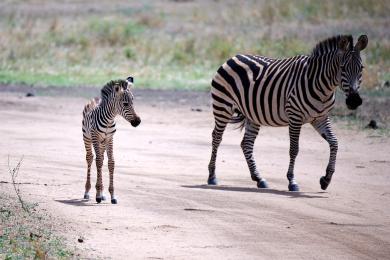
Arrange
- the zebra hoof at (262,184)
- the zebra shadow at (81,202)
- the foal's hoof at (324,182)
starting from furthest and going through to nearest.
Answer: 1. the zebra hoof at (262,184)
2. the foal's hoof at (324,182)
3. the zebra shadow at (81,202)

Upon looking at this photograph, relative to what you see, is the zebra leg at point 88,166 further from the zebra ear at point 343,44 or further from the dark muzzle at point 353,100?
the zebra ear at point 343,44

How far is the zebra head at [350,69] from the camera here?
12.4 meters

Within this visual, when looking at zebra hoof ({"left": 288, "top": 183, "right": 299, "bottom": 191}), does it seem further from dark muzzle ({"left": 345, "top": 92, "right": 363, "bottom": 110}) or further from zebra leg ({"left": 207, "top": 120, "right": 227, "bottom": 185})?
dark muzzle ({"left": 345, "top": 92, "right": 363, "bottom": 110})

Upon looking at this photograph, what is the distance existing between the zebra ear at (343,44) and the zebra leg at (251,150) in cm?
172

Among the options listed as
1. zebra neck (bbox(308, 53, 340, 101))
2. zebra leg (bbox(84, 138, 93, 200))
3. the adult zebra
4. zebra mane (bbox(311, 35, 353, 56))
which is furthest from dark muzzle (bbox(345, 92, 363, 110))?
zebra leg (bbox(84, 138, 93, 200))

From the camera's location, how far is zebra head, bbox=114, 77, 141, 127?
35.3ft

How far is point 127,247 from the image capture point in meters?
8.95

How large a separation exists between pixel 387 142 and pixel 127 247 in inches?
318

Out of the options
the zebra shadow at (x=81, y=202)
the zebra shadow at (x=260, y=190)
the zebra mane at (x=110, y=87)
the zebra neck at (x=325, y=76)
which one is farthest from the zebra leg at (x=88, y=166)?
the zebra neck at (x=325, y=76)

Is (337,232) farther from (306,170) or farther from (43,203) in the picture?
(306,170)

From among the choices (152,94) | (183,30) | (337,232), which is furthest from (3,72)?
(337,232)

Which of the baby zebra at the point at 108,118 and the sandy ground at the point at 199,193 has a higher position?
the baby zebra at the point at 108,118

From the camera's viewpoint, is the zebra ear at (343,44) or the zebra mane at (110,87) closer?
the zebra mane at (110,87)

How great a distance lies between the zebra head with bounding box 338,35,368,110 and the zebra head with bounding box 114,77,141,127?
300 cm
